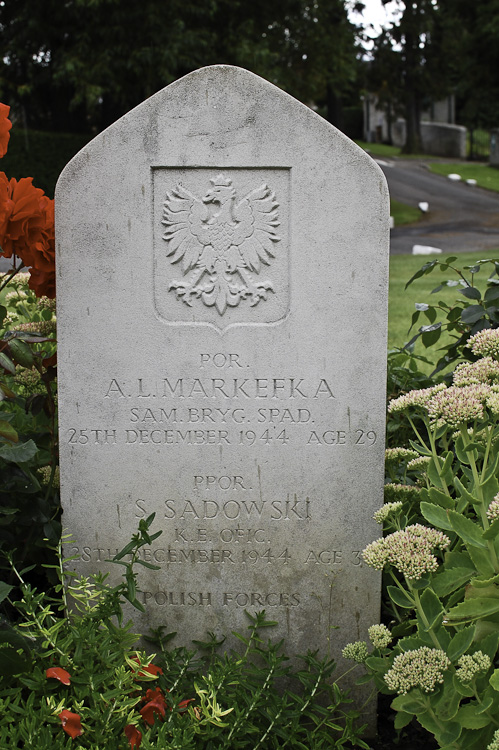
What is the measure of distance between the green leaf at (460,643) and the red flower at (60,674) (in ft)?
3.19

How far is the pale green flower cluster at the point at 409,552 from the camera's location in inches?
76.9

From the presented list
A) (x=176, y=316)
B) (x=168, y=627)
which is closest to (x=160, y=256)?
(x=176, y=316)

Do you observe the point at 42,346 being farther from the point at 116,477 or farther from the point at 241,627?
the point at 241,627

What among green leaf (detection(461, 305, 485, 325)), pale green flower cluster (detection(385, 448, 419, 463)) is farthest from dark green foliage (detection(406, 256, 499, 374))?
pale green flower cluster (detection(385, 448, 419, 463))

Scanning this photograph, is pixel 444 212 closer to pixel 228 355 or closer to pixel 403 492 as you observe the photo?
pixel 403 492

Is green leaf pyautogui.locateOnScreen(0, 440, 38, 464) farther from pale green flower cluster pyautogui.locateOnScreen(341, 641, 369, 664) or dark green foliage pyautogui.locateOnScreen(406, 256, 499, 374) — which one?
dark green foliage pyautogui.locateOnScreen(406, 256, 499, 374)

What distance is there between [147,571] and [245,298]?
3.33 ft

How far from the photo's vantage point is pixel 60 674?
81.7 inches

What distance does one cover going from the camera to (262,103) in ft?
8.50

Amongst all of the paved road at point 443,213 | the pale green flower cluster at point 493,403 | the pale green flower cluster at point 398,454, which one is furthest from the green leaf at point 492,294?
the paved road at point 443,213

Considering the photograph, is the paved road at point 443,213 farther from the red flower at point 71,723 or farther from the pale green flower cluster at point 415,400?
the red flower at point 71,723

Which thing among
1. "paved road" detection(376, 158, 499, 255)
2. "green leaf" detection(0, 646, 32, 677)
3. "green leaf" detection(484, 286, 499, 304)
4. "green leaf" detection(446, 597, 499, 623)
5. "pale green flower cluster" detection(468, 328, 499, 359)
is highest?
"paved road" detection(376, 158, 499, 255)

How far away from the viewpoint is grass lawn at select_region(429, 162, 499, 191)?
3003 centimetres

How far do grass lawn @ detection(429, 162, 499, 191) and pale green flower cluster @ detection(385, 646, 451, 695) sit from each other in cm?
2891
